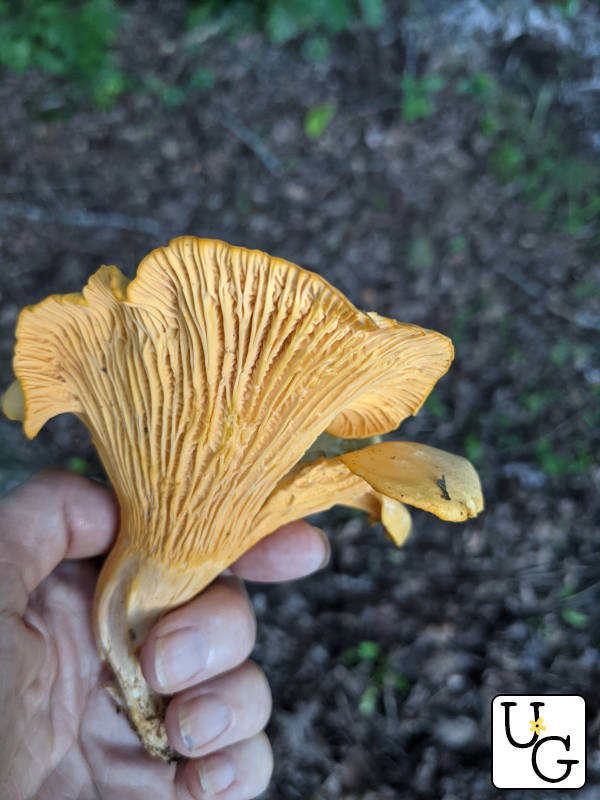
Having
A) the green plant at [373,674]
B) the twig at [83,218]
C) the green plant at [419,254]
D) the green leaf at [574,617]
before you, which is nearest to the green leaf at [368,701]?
the green plant at [373,674]


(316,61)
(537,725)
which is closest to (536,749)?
(537,725)

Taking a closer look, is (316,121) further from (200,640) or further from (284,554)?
(200,640)

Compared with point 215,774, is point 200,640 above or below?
above

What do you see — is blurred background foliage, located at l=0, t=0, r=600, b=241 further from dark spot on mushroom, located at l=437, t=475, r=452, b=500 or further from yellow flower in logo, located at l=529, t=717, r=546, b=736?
yellow flower in logo, located at l=529, t=717, r=546, b=736

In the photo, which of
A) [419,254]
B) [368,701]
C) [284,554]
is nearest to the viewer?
[284,554]

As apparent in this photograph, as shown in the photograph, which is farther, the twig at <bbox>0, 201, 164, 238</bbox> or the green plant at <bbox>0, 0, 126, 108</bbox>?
the twig at <bbox>0, 201, 164, 238</bbox>

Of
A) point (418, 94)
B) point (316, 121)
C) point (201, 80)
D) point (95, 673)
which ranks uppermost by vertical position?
point (201, 80)

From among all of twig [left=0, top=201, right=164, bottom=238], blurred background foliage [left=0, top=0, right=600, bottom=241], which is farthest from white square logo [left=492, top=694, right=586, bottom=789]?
twig [left=0, top=201, right=164, bottom=238]
